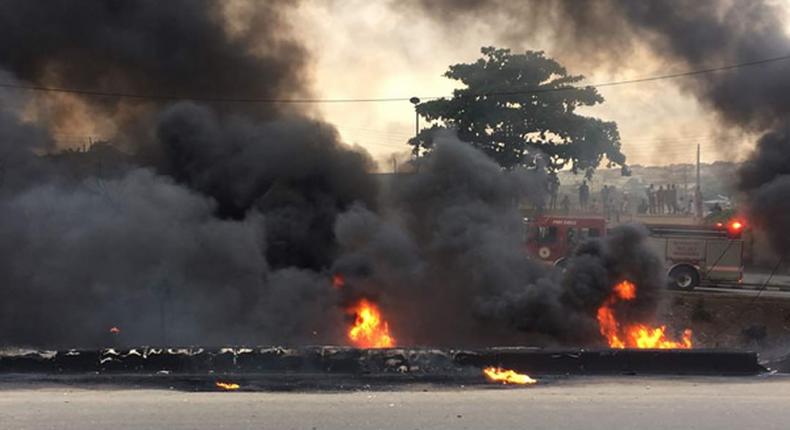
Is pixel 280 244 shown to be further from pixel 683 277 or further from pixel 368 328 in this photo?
pixel 683 277

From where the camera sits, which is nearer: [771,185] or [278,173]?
[771,185]

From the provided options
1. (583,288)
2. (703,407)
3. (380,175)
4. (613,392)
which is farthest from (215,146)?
(703,407)

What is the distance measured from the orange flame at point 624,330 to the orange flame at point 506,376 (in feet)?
11.9

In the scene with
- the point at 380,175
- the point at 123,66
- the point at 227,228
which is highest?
the point at 123,66

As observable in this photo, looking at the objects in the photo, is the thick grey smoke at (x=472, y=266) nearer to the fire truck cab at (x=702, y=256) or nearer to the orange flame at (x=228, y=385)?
the orange flame at (x=228, y=385)

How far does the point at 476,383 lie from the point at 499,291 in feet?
15.1

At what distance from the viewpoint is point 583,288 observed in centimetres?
1478

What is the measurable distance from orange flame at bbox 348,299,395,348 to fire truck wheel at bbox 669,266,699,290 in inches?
440

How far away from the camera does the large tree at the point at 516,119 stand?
27172 mm

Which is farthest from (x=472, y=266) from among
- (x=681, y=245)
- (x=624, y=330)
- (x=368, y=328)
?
(x=681, y=245)

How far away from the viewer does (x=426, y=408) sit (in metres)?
8.70

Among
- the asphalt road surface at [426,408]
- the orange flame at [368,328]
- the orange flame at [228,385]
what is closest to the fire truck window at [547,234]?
the orange flame at [368,328]

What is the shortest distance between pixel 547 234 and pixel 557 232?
0.31m

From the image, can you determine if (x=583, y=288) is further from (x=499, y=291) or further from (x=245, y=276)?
(x=245, y=276)
